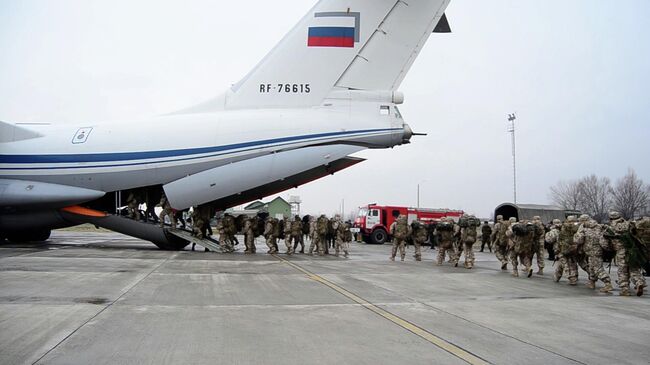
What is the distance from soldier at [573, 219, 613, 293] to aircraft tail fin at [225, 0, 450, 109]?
285 inches

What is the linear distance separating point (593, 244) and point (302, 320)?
22.1 feet

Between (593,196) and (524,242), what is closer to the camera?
(524,242)

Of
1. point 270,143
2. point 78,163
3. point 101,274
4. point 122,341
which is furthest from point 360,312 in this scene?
point 78,163

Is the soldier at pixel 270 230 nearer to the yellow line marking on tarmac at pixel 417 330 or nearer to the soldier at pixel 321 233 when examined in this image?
the soldier at pixel 321 233

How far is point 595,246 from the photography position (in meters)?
9.47

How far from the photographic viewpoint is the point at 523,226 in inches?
439

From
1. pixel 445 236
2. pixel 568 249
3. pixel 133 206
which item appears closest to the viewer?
pixel 568 249

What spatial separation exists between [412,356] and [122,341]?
2705 mm

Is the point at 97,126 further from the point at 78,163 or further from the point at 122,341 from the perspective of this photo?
the point at 122,341

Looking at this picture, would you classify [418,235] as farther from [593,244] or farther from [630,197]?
[630,197]

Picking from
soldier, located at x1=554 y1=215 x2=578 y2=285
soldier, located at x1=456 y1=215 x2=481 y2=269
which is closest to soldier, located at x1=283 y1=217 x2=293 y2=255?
soldier, located at x1=456 y1=215 x2=481 y2=269

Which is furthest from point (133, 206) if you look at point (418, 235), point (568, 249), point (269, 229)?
point (568, 249)

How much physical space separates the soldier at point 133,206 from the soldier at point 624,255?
534 inches

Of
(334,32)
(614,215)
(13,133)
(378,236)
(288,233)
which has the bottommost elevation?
(378,236)
